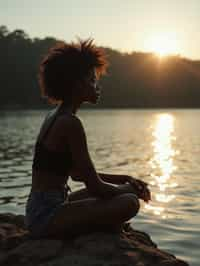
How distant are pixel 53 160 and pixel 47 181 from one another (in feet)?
0.73

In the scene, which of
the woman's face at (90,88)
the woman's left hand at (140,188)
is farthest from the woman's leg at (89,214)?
the woman's face at (90,88)

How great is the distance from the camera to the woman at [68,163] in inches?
200

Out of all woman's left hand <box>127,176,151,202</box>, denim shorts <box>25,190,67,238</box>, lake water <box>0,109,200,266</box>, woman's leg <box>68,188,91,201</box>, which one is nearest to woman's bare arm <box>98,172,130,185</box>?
woman's left hand <box>127,176,151,202</box>

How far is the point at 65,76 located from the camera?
5176 mm

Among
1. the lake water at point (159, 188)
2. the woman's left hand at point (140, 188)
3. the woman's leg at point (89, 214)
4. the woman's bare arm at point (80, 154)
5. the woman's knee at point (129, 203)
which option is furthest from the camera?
the lake water at point (159, 188)

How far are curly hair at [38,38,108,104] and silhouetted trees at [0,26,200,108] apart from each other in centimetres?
11053

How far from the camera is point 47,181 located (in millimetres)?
5160

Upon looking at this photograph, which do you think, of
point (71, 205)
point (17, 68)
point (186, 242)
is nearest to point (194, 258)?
point (186, 242)

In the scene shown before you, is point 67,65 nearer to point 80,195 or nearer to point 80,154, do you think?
point 80,154

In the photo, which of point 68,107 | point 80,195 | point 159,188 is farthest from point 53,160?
point 159,188

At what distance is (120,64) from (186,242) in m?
150

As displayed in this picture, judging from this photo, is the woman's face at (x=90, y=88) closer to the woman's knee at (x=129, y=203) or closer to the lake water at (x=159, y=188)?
the woman's knee at (x=129, y=203)

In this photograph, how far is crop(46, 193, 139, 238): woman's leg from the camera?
5.13 m

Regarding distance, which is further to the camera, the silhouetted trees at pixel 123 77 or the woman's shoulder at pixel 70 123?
the silhouetted trees at pixel 123 77
